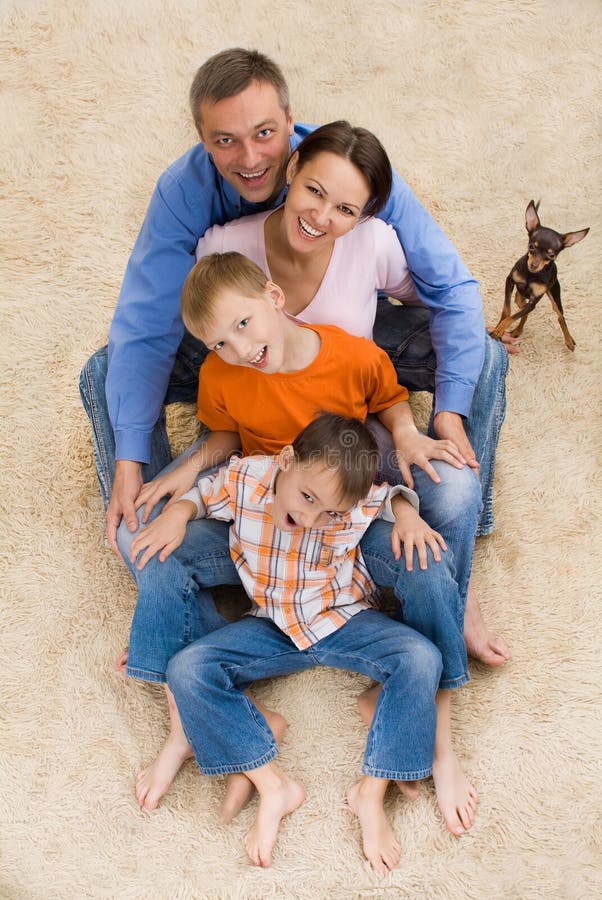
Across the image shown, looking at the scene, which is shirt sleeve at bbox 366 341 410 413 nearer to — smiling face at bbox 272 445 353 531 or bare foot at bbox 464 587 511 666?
smiling face at bbox 272 445 353 531

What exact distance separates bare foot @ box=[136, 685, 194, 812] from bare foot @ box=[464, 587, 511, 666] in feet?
1.74

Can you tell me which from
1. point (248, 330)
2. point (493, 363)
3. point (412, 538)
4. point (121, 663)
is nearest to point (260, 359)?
point (248, 330)

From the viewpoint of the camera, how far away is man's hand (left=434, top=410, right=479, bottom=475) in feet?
5.50

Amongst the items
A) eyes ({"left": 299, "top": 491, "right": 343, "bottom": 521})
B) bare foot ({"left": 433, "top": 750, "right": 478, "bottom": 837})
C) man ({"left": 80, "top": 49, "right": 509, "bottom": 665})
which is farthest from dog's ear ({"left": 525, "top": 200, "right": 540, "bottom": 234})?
bare foot ({"left": 433, "top": 750, "right": 478, "bottom": 837})

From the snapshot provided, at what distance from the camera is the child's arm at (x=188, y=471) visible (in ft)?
5.49

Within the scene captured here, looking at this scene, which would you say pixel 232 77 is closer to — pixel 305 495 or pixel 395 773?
pixel 305 495

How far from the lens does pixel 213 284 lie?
4.84ft

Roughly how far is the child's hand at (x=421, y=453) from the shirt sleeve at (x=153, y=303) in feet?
1.53

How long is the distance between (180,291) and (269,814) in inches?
36.1

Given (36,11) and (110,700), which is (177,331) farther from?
(36,11)

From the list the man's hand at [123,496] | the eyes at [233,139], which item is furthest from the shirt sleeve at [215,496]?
the eyes at [233,139]

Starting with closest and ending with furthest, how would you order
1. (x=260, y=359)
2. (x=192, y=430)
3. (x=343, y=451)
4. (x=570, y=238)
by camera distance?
1. (x=343, y=451)
2. (x=260, y=359)
3. (x=570, y=238)
4. (x=192, y=430)

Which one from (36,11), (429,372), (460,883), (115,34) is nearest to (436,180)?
(429,372)

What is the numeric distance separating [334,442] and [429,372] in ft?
1.60
